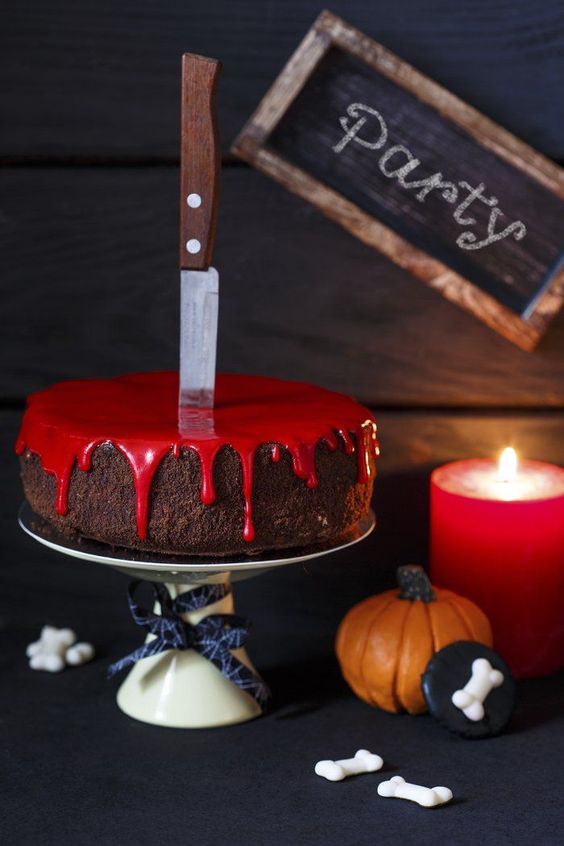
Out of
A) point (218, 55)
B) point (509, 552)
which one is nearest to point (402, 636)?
point (509, 552)

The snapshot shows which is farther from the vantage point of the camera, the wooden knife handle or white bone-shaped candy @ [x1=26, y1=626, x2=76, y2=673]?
white bone-shaped candy @ [x1=26, y1=626, x2=76, y2=673]

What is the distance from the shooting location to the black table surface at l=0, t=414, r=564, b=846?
0.91m

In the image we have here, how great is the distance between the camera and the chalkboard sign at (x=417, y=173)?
1.21 m

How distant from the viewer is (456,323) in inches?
49.7

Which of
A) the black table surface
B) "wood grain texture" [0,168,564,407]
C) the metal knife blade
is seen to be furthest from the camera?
"wood grain texture" [0,168,564,407]

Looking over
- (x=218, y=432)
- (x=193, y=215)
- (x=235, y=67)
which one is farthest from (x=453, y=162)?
(x=218, y=432)

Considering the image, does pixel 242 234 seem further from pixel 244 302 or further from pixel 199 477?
pixel 199 477

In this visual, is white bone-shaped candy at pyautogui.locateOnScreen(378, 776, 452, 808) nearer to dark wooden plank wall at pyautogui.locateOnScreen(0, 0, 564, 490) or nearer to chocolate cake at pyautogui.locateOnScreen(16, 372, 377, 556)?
chocolate cake at pyautogui.locateOnScreen(16, 372, 377, 556)

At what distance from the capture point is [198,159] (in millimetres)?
990

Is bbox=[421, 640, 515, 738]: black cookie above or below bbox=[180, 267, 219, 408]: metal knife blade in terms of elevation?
below

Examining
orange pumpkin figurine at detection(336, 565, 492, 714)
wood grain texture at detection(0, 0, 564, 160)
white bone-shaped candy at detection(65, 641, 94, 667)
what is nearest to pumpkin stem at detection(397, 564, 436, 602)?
orange pumpkin figurine at detection(336, 565, 492, 714)

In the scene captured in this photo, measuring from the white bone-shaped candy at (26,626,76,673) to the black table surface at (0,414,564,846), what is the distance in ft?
0.04

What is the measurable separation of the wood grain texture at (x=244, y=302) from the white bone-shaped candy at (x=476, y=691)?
340 mm

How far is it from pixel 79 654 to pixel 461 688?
16.6 inches
